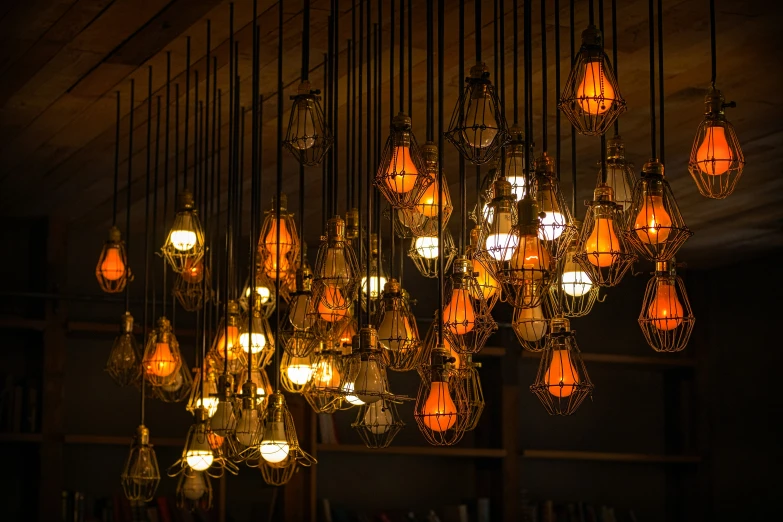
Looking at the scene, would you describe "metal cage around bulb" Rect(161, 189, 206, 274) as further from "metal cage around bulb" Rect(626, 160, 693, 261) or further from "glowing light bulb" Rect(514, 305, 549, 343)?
"metal cage around bulb" Rect(626, 160, 693, 261)

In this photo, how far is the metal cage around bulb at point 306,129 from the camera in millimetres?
3713

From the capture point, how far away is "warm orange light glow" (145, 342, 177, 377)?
5.42 metres

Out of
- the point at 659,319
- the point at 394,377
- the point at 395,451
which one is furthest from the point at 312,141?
the point at 394,377

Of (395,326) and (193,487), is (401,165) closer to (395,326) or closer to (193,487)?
(395,326)

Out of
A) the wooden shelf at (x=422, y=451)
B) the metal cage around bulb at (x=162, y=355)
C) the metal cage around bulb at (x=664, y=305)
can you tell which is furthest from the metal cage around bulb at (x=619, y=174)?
the wooden shelf at (x=422, y=451)

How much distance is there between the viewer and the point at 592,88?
3.22 m

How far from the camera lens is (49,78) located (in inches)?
207

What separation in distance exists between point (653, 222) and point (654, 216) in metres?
0.02

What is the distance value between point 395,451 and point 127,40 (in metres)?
3.79

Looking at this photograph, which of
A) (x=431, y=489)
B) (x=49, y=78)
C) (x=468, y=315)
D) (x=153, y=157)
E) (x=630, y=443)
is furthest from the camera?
(x=630, y=443)

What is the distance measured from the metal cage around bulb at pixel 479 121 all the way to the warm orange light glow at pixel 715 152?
52 cm

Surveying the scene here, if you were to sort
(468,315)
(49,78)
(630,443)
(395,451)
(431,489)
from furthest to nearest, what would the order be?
(630,443)
(431,489)
(395,451)
(49,78)
(468,315)

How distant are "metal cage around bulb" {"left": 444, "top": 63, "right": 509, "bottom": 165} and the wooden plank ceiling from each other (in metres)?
1.17

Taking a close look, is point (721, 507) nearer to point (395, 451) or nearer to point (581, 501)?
point (581, 501)
